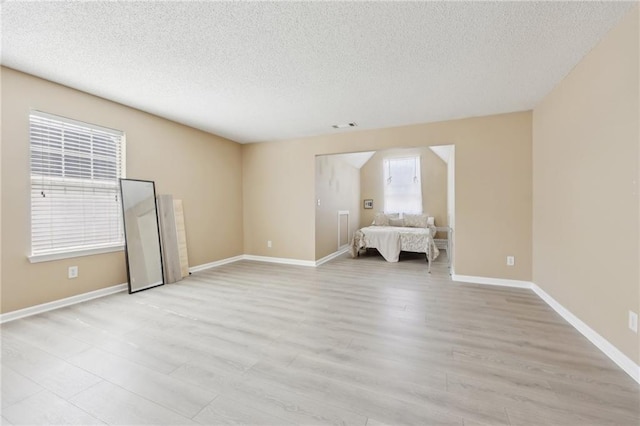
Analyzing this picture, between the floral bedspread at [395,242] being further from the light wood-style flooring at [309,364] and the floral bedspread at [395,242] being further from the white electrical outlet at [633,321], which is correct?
the white electrical outlet at [633,321]

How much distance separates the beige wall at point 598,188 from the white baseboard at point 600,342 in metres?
0.04

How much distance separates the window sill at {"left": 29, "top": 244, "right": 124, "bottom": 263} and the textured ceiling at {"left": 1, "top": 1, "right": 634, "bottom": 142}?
185cm

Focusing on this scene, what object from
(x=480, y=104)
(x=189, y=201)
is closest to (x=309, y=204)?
(x=189, y=201)

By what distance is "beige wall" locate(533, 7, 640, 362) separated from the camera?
1723 millimetres

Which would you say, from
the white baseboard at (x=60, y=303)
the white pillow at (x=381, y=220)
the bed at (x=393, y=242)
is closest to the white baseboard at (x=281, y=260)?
the bed at (x=393, y=242)

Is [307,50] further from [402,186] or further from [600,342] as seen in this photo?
[402,186]

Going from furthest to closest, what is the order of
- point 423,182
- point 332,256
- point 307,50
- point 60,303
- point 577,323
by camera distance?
point 423,182 < point 332,256 < point 60,303 < point 577,323 < point 307,50

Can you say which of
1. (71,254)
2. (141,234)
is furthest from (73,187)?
(141,234)

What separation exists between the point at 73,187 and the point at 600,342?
526 centimetres

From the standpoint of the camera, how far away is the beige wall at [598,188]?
67.8 inches

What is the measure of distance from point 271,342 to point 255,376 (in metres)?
0.43

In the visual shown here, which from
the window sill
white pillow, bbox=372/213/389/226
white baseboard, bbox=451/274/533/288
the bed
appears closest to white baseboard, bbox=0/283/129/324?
the window sill

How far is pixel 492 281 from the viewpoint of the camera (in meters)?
3.68

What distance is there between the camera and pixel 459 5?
1.68 metres
